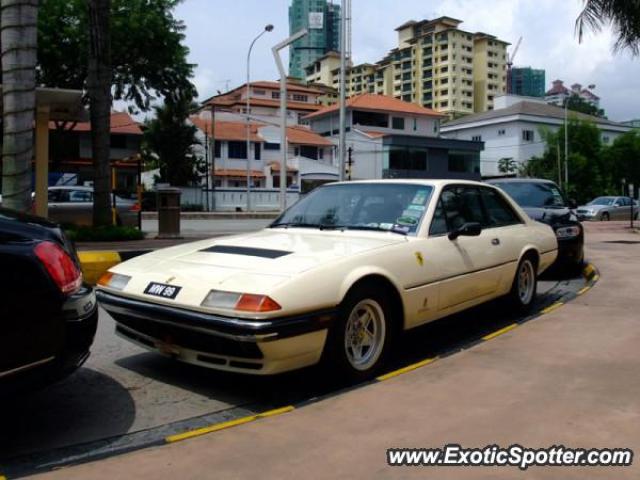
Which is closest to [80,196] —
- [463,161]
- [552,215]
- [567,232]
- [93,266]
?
[93,266]

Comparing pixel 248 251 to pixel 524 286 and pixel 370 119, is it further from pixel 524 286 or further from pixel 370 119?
pixel 370 119

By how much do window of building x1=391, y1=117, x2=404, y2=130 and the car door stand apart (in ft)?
197

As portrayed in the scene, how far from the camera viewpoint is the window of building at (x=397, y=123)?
64688 millimetres

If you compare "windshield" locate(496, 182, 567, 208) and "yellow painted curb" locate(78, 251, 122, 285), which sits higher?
"windshield" locate(496, 182, 567, 208)

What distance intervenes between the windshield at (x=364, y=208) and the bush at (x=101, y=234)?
353 inches

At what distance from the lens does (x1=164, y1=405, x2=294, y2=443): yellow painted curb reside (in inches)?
132

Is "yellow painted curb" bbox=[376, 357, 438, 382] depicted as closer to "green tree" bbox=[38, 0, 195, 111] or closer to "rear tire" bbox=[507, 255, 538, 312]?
Result: "rear tire" bbox=[507, 255, 538, 312]

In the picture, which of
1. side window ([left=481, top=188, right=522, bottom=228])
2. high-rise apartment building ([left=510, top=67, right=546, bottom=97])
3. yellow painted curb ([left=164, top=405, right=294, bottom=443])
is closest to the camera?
yellow painted curb ([left=164, top=405, right=294, bottom=443])

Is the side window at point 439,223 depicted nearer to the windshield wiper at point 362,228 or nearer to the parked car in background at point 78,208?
the windshield wiper at point 362,228

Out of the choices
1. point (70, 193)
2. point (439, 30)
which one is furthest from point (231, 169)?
point (439, 30)

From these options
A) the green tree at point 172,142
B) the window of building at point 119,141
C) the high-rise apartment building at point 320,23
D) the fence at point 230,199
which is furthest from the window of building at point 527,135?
the window of building at point 119,141

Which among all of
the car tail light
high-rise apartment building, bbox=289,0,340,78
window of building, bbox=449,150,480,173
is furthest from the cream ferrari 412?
window of building, bbox=449,150,480,173

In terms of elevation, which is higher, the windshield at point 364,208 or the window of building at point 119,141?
the window of building at point 119,141

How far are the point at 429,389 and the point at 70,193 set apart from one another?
15.9 m
